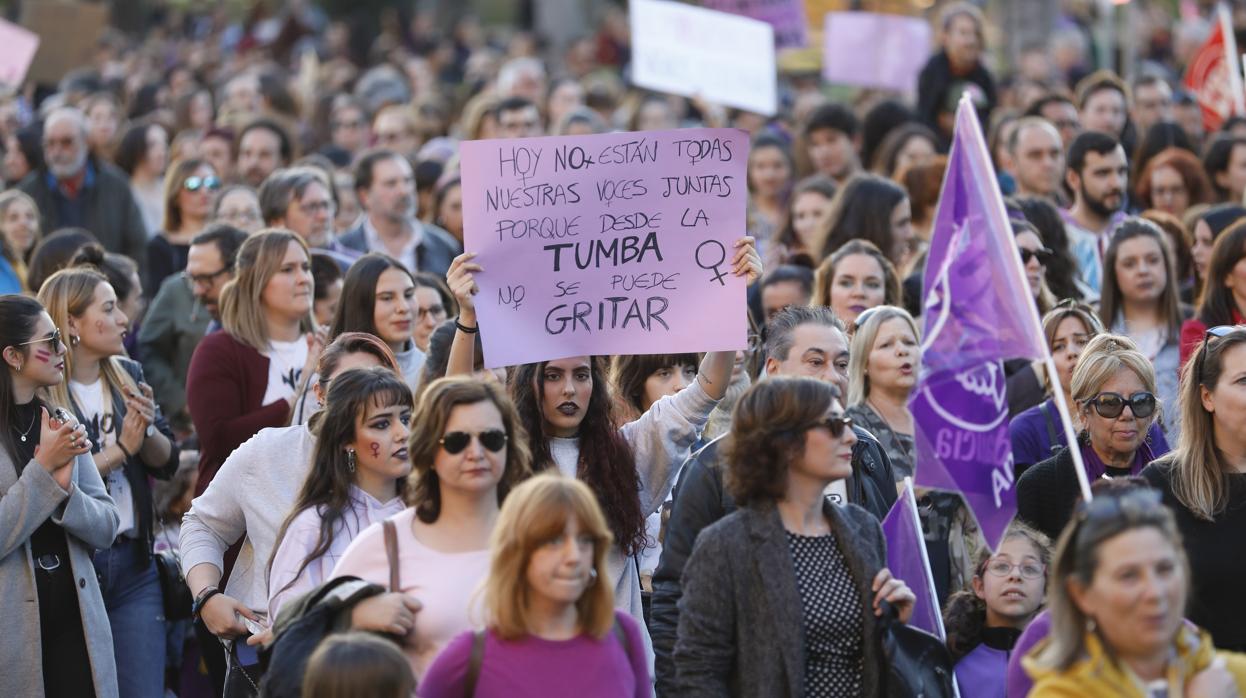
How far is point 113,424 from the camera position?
25.9ft

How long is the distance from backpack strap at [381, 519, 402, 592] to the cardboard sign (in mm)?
12359

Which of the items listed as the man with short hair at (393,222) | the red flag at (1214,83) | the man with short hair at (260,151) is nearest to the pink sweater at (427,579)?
the man with short hair at (393,222)

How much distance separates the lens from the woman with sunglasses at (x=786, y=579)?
A: 5383 mm

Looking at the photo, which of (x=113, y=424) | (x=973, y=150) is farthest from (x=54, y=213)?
(x=973, y=150)

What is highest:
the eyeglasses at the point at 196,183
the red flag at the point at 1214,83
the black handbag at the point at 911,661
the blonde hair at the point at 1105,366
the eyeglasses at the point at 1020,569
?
the red flag at the point at 1214,83

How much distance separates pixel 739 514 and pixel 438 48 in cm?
2594

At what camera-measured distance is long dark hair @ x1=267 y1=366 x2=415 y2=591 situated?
6.34m

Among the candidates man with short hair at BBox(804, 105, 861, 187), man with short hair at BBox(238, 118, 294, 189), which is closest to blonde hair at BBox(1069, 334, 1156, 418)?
man with short hair at BBox(804, 105, 861, 187)

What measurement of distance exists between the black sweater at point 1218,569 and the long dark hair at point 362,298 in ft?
11.0

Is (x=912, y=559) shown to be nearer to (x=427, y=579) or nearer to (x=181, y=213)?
(x=427, y=579)

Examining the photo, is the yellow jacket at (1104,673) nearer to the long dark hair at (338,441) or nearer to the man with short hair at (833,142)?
the long dark hair at (338,441)

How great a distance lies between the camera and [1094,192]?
10.7 metres

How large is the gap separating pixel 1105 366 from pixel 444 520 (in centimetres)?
259

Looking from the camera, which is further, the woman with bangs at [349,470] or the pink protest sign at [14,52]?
the pink protest sign at [14,52]
